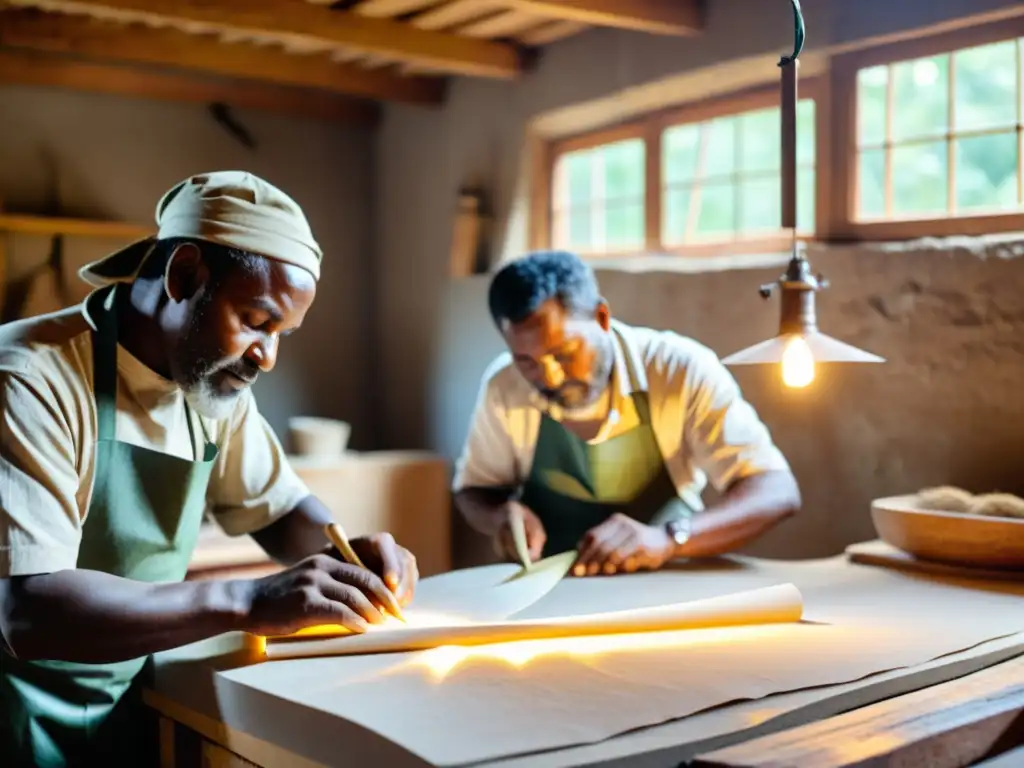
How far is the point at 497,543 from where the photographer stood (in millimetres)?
2184

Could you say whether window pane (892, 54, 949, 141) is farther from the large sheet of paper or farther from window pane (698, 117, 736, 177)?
the large sheet of paper

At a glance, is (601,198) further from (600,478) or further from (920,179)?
(600,478)

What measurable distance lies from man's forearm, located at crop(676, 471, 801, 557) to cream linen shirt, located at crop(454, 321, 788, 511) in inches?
1.7

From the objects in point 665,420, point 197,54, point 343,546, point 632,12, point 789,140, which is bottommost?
point 343,546

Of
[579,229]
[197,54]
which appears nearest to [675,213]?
[579,229]

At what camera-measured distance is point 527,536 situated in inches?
85.0

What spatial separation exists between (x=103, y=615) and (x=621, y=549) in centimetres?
98

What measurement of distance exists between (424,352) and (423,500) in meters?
0.73

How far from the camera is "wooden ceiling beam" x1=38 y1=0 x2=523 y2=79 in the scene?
10.2 ft

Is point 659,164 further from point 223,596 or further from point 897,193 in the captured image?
point 223,596

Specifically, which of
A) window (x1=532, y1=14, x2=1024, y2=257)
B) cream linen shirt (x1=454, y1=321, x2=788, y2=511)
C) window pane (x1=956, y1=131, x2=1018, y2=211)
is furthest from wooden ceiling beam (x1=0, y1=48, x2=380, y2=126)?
window pane (x1=956, y1=131, x2=1018, y2=211)

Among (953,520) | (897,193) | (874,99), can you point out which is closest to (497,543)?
(953,520)

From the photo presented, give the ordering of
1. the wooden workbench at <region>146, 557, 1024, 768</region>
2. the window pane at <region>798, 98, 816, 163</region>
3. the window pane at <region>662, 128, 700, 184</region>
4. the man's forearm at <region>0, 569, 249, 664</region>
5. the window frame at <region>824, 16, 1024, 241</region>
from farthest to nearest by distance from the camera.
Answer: the window pane at <region>662, 128, 700, 184</region> → the window pane at <region>798, 98, 816, 163</region> → the window frame at <region>824, 16, 1024, 241</region> → the man's forearm at <region>0, 569, 249, 664</region> → the wooden workbench at <region>146, 557, 1024, 768</region>

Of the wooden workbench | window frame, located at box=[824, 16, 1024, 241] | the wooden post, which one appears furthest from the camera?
window frame, located at box=[824, 16, 1024, 241]
